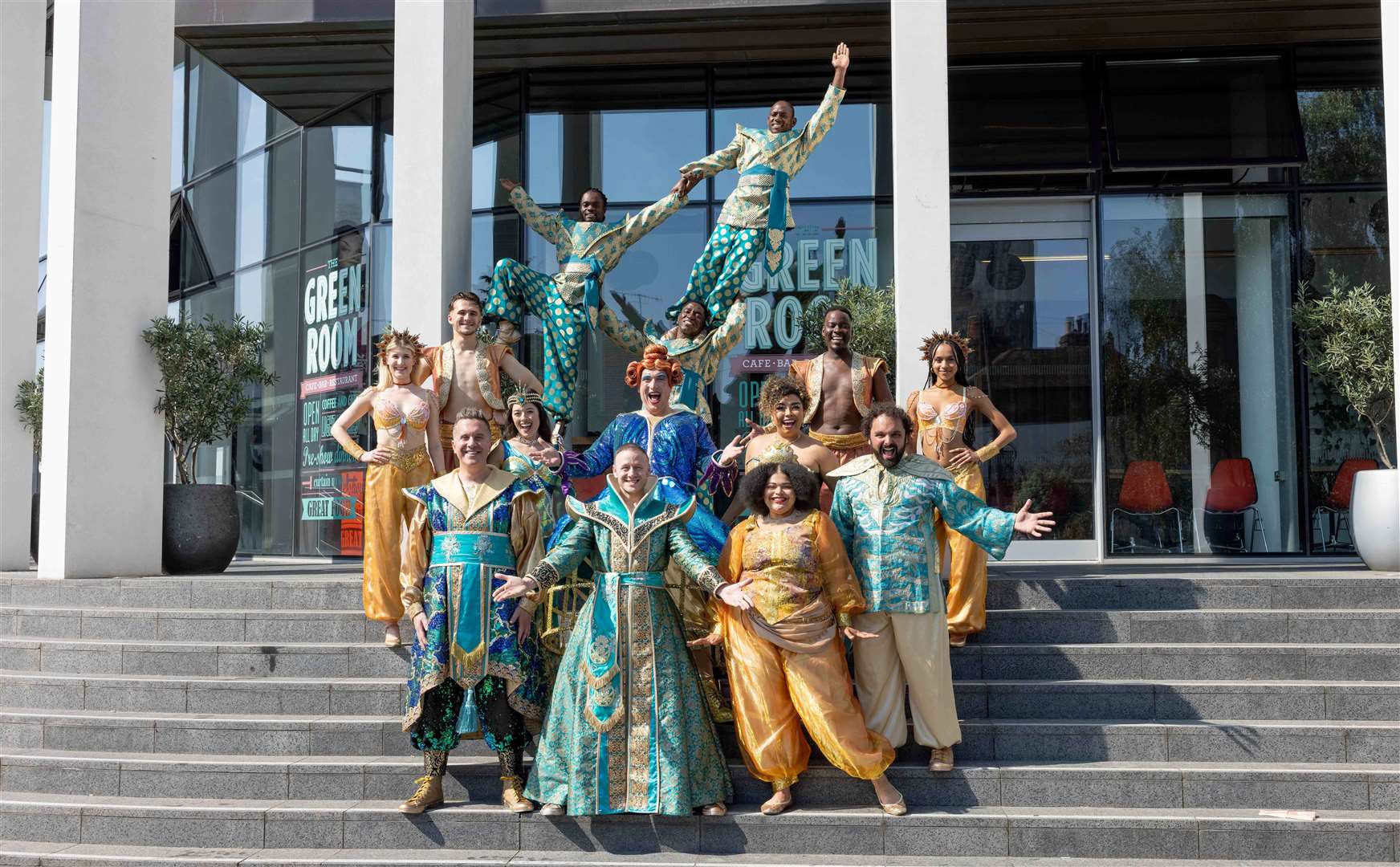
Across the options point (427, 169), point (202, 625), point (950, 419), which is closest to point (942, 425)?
point (950, 419)

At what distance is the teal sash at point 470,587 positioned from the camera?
17.3 ft

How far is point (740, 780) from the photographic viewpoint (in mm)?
5516

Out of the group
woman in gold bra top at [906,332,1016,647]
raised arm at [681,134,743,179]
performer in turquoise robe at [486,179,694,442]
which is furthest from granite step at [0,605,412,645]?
raised arm at [681,134,743,179]

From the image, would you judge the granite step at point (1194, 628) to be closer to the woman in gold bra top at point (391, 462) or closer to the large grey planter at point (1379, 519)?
the large grey planter at point (1379, 519)

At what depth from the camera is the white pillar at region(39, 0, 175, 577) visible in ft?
28.8

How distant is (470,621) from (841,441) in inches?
104

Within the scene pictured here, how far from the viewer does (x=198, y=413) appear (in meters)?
9.24

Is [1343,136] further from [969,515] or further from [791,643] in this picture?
[791,643]

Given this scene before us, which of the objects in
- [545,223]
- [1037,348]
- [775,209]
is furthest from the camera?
[1037,348]

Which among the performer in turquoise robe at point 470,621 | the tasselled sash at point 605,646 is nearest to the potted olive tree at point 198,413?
the performer in turquoise robe at point 470,621

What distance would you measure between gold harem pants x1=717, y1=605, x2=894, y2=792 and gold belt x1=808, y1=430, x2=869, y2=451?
1.84 m

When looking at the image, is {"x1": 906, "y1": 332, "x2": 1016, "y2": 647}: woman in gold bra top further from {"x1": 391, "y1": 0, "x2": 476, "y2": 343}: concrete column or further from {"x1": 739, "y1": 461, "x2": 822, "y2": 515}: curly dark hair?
{"x1": 391, "y1": 0, "x2": 476, "y2": 343}: concrete column

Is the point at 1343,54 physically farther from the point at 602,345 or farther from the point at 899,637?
the point at 899,637

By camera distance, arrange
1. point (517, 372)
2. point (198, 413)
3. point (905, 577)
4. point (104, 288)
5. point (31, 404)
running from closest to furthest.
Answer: point (905, 577) → point (517, 372) → point (104, 288) → point (198, 413) → point (31, 404)
